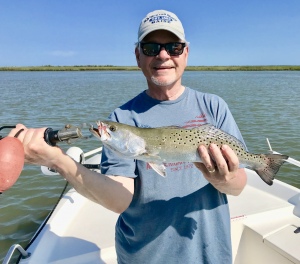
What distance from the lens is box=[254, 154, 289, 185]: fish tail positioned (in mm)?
2750

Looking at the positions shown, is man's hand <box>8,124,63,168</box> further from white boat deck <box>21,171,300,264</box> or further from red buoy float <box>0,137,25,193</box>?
white boat deck <box>21,171,300,264</box>

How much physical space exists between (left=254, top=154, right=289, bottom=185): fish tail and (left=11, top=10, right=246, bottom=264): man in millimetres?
248

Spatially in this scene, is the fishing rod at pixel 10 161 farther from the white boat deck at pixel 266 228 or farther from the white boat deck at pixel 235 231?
the white boat deck at pixel 266 228

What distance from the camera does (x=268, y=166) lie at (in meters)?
2.78

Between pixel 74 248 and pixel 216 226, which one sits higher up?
pixel 216 226

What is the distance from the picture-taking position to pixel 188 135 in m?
2.62

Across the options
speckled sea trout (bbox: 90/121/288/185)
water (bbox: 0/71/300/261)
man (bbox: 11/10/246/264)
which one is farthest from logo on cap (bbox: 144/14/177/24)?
water (bbox: 0/71/300/261)

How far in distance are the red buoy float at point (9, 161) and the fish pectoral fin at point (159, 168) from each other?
969mm

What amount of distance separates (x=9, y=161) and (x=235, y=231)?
11.9ft

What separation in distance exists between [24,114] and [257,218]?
16.5m

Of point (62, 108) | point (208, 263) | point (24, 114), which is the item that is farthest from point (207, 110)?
point (62, 108)

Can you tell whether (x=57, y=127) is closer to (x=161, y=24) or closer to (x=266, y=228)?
(x=266, y=228)

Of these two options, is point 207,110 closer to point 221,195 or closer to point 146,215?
point 221,195

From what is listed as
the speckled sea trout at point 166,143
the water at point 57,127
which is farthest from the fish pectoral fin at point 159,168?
the water at point 57,127
